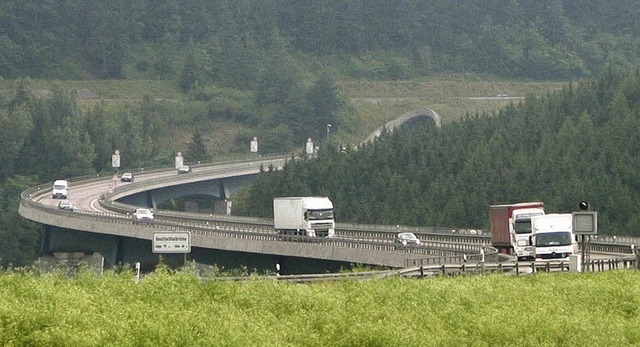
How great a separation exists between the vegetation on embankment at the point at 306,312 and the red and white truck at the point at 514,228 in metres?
30.5

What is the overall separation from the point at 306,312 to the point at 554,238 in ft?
124

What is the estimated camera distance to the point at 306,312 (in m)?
45.4

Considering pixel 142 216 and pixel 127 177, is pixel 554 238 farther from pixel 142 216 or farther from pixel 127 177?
pixel 127 177

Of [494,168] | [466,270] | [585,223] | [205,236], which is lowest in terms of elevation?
[205,236]

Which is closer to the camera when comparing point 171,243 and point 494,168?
point 171,243

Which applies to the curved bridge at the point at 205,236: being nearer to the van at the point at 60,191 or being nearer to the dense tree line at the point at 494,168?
the van at the point at 60,191

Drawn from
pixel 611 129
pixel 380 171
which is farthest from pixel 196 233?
pixel 380 171

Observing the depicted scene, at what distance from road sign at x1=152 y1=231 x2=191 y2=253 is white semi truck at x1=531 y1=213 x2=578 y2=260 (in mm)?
22945

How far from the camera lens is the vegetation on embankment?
3859 centimetres

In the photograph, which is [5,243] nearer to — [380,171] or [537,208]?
[380,171]

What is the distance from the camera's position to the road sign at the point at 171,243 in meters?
63.7

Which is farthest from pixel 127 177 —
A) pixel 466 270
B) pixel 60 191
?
pixel 466 270

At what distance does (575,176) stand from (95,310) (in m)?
96.7

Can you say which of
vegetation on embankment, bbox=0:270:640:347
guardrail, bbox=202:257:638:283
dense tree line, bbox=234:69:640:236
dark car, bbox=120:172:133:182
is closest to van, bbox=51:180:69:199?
dark car, bbox=120:172:133:182
